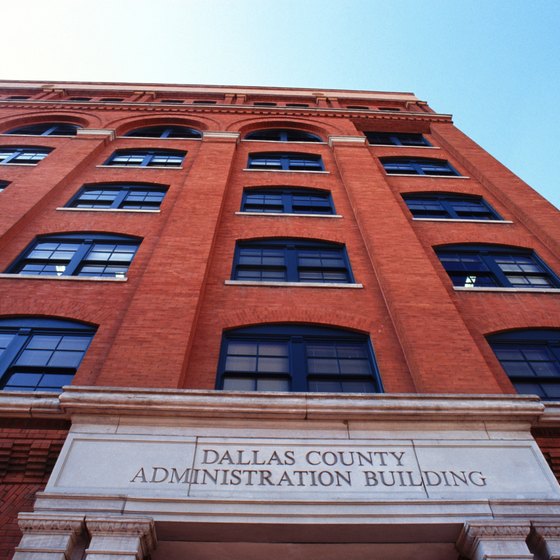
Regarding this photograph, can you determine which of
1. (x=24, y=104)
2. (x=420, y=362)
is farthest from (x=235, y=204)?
(x=24, y=104)

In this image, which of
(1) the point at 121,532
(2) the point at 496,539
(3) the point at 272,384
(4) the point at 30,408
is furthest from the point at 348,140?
(1) the point at 121,532

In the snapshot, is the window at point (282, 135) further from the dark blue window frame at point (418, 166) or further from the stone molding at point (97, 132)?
the stone molding at point (97, 132)

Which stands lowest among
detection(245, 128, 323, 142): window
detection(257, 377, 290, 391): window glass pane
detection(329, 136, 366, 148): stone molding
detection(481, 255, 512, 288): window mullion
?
detection(257, 377, 290, 391): window glass pane

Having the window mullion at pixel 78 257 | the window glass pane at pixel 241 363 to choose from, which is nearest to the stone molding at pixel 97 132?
the window mullion at pixel 78 257

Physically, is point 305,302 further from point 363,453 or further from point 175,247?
point 363,453

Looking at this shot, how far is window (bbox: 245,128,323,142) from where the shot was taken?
23.9 m

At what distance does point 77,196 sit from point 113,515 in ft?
40.2

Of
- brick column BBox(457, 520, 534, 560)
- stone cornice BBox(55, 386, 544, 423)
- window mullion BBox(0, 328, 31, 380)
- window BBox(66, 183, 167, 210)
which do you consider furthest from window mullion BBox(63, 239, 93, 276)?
brick column BBox(457, 520, 534, 560)

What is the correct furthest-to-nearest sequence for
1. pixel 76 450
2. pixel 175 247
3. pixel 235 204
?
pixel 235 204 → pixel 175 247 → pixel 76 450

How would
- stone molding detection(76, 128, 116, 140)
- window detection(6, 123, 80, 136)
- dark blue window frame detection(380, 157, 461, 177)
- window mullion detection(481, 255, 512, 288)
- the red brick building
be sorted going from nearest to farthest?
1. the red brick building
2. window mullion detection(481, 255, 512, 288)
3. dark blue window frame detection(380, 157, 461, 177)
4. stone molding detection(76, 128, 116, 140)
5. window detection(6, 123, 80, 136)

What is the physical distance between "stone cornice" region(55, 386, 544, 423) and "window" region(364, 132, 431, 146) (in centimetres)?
1788

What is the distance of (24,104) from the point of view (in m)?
25.4

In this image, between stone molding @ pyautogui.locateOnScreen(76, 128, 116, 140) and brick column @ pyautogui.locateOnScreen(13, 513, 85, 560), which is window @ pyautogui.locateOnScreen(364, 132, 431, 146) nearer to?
stone molding @ pyautogui.locateOnScreen(76, 128, 116, 140)

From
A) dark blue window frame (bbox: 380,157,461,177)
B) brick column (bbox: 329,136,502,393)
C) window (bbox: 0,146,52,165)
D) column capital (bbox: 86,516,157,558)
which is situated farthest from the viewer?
dark blue window frame (bbox: 380,157,461,177)
